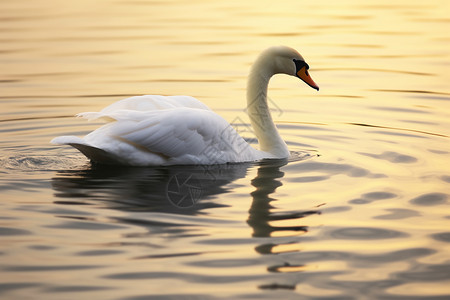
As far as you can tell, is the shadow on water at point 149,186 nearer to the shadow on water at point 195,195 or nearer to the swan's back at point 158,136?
the shadow on water at point 195,195

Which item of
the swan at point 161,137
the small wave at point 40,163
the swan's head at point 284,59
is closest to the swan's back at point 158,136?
the swan at point 161,137

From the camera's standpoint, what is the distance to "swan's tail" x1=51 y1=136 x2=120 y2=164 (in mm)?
7921

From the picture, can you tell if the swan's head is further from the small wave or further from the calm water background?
the small wave

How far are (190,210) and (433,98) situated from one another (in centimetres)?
662

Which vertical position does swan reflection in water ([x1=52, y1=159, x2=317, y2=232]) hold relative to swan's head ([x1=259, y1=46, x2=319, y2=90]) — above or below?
below

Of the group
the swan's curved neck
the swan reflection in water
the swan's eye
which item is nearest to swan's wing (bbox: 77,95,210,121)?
the swan reflection in water

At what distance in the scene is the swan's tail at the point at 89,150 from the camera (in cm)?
792

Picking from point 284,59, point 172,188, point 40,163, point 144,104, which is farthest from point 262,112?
point 40,163

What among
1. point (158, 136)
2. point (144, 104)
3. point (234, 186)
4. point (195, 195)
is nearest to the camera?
point (195, 195)

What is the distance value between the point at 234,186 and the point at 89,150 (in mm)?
1494

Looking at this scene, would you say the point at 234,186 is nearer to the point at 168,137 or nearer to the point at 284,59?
the point at 168,137

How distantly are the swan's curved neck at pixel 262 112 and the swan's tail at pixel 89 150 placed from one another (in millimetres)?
1790

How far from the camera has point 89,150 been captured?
27.4 feet

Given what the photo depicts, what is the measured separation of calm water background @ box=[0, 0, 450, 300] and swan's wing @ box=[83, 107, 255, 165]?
0.53ft
